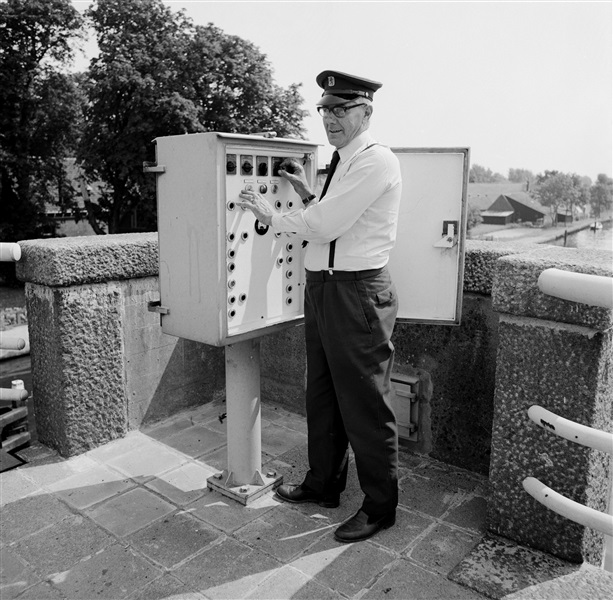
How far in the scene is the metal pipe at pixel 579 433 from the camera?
197 centimetres

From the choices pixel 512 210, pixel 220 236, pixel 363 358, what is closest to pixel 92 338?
pixel 220 236

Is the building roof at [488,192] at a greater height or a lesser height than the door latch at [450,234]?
lesser

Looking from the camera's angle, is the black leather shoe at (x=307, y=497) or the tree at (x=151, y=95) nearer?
the black leather shoe at (x=307, y=497)

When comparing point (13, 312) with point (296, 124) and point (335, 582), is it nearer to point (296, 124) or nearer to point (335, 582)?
point (335, 582)

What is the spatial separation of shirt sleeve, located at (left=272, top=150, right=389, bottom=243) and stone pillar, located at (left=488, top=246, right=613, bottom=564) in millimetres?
644

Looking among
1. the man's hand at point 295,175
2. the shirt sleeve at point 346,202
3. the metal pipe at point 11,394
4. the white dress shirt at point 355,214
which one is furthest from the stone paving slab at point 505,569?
the metal pipe at point 11,394

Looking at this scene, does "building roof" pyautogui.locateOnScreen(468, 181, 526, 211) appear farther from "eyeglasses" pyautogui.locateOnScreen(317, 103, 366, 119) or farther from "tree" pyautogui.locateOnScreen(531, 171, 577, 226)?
"eyeglasses" pyautogui.locateOnScreen(317, 103, 366, 119)

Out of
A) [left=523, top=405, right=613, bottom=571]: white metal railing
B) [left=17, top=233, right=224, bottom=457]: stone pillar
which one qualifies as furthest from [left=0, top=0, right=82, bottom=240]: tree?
[left=523, top=405, right=613, bottom=571]: white metal railing

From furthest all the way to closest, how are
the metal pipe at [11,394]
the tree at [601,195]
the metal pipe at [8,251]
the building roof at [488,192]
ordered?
the tree at [601,195]
the building roof at [488,192]
the metal pipe at [11,394]
the metal pipe at [8,251]

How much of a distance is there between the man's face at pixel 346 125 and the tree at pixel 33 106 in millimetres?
24874

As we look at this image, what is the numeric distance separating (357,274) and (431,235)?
599 mm

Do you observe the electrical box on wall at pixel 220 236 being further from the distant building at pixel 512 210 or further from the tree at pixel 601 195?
the tree at pixel 601 195

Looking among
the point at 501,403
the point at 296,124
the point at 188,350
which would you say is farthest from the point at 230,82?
the point at 501,403

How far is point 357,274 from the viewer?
284 cm
